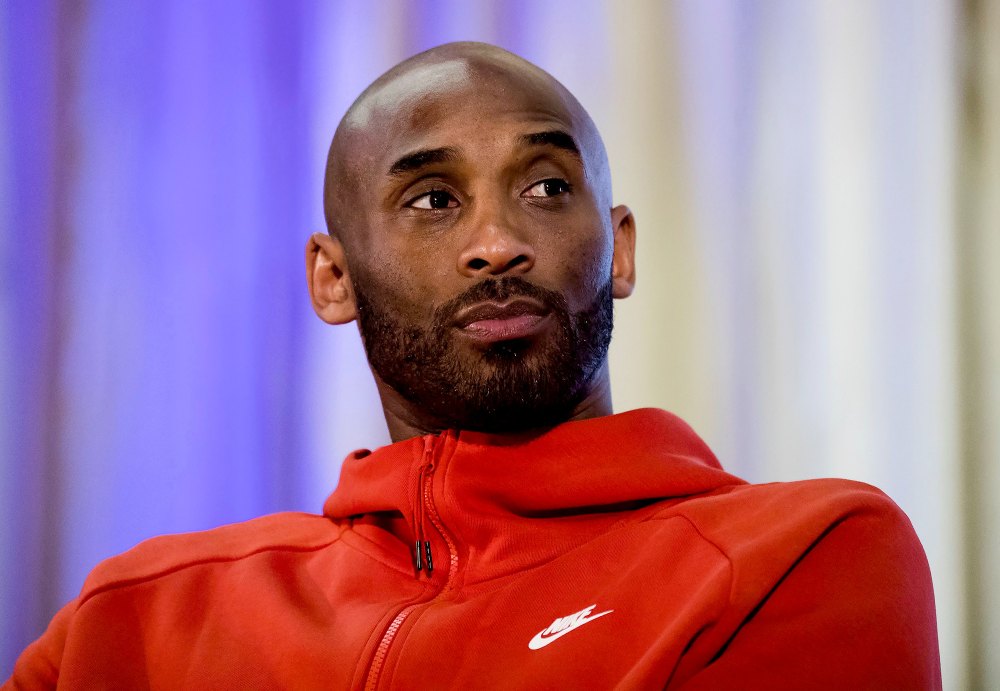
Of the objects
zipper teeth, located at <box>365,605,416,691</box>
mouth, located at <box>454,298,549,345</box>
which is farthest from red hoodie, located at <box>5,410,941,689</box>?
mouth, located at <box>454,298,549,345</box>

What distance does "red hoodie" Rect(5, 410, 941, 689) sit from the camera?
988 mm

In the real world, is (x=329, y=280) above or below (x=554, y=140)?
below

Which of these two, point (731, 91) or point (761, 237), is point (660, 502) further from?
point (731, 91)

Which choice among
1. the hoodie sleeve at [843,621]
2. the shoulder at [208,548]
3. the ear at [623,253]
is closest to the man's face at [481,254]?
the ear at [623,253]

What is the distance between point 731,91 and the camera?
1.85 m

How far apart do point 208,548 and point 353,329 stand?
572 millimetres

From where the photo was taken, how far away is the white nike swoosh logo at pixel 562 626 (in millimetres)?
1075

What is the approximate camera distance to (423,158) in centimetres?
135

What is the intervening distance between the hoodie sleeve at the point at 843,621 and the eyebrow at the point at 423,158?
0.60m

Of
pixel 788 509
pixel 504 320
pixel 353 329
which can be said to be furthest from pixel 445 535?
pixel 353 329

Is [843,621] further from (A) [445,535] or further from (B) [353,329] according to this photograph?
(B) [353,329]

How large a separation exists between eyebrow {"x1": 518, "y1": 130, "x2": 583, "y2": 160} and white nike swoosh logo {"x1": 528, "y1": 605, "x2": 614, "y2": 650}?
1.80 ft

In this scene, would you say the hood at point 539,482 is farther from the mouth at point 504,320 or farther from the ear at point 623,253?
the ear at point 623,253

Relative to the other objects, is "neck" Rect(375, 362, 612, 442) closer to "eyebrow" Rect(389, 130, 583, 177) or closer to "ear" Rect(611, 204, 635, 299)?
"ear" Rect(611, 204, 635, 299)
